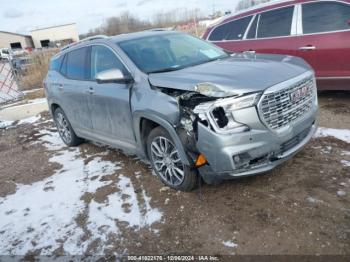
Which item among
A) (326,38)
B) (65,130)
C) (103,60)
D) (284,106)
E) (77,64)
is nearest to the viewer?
(284,106)

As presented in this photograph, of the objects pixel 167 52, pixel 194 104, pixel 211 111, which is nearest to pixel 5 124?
pixel 167 52

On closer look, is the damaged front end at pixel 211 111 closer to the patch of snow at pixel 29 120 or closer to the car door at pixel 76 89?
the car door at pixel 76 89

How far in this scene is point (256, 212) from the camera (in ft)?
12.6

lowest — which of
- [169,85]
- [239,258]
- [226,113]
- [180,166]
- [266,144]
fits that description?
[239,258]

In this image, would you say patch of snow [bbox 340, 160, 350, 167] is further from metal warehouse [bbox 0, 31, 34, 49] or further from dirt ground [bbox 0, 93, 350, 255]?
metal warehouse [bbox 0, 31, 34, 49]

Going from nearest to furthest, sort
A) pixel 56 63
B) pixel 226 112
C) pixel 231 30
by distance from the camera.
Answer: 1. pixel 226 112
2. pixel 56 63
3. pixel 231 30

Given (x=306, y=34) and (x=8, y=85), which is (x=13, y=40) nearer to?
(x=8, y=85)

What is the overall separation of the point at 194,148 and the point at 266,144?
28.1 inches

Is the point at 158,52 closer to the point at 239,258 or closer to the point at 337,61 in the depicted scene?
the point at 239,258

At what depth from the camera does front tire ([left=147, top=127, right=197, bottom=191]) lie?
4.26 m

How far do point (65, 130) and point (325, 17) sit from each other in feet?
16.4

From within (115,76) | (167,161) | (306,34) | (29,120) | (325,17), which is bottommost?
(29,120)

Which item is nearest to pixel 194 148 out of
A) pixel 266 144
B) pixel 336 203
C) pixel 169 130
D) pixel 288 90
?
pixel 169 130

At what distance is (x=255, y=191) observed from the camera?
4.25 metres
